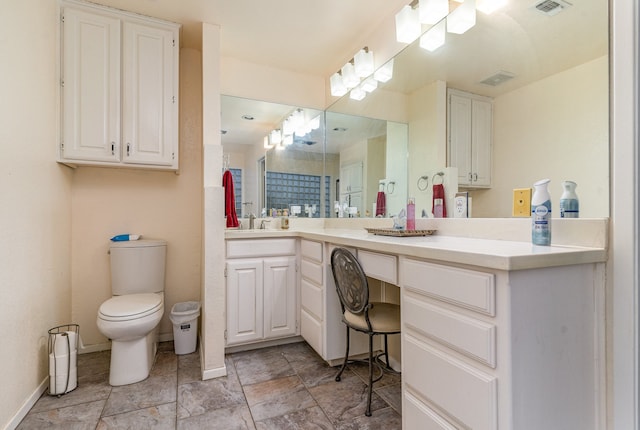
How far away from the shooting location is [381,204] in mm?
2299

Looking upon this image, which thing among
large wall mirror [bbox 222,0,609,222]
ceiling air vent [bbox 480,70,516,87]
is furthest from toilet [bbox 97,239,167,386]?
ceiling air vent [bbox 480,70,516,87]

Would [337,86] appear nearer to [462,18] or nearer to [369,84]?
[369,84]

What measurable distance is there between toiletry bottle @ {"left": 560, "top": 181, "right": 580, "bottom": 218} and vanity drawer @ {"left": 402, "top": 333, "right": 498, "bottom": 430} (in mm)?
658

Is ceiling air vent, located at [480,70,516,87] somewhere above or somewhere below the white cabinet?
above

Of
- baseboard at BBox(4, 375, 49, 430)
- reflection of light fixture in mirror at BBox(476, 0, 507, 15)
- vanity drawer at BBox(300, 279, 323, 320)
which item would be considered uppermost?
reflection of light fixture in mirror at BBox(476, 0, 507, 15)

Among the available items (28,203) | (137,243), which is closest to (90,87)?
(28,203)

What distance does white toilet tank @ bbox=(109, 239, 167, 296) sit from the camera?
2188mm

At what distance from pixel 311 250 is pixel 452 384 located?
1257 mm

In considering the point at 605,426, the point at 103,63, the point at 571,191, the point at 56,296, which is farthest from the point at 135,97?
the point at 605,426

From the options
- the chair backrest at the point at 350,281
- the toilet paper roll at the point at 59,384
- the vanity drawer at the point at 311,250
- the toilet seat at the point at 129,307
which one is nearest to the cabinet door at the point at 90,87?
the toilet seat at the point at 129,307

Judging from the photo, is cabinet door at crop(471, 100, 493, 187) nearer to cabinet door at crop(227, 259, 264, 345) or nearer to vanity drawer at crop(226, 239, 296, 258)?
vanity drawer at crop(226, 239, 296, 258)

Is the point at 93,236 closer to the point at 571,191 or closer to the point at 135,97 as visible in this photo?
the point at 135,97

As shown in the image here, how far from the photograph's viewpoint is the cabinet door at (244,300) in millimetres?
2117

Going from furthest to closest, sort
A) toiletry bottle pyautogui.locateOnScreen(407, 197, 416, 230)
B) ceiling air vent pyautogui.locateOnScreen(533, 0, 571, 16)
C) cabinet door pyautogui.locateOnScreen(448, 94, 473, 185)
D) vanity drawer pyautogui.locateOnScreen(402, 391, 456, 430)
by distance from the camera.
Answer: toiletry bottle pyautogui.locateOnScreen(407, 197, 416, 230) < cabinet door pyautogui.locateOnScreen(448, 94, 473, 185) < ceiling air vent pyautogui.locateOnScreen(533, 0, 571, 16) < vanity drawer pyautogui.locateOnScreen(402, 391, 456, 430)
